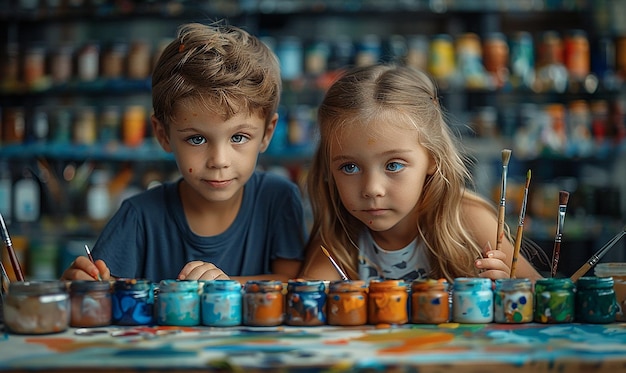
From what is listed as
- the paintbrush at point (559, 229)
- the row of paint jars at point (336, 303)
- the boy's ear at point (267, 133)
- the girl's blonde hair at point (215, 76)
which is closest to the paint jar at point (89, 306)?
the row of paint jars at point (336, 303)

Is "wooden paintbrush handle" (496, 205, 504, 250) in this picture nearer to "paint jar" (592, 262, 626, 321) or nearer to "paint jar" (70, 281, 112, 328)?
"paint jar" (592, 262, 626, 321)

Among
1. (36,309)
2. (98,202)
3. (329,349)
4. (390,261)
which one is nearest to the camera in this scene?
(329,349)

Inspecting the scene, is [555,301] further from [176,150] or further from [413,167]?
[176,150]

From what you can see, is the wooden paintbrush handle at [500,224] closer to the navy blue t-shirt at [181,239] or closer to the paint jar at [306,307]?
the paint jar at [306,307]

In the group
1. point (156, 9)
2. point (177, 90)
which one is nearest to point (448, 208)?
point (177, 90)

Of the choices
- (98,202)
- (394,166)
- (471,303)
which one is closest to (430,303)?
(471,303)

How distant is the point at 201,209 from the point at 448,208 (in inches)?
20.9

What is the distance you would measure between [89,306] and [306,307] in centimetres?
30

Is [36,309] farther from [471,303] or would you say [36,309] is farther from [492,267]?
[492,267]

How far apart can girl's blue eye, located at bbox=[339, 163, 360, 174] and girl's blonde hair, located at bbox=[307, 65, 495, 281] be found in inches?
2.9

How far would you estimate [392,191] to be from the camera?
146 cm

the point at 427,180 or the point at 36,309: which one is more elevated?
the point at 427,180

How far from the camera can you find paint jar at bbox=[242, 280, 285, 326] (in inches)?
44.2

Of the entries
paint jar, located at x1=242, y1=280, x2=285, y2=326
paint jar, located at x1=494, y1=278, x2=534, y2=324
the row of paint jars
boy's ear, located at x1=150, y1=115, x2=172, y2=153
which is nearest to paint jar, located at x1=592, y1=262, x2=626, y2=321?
the row of paint jars
